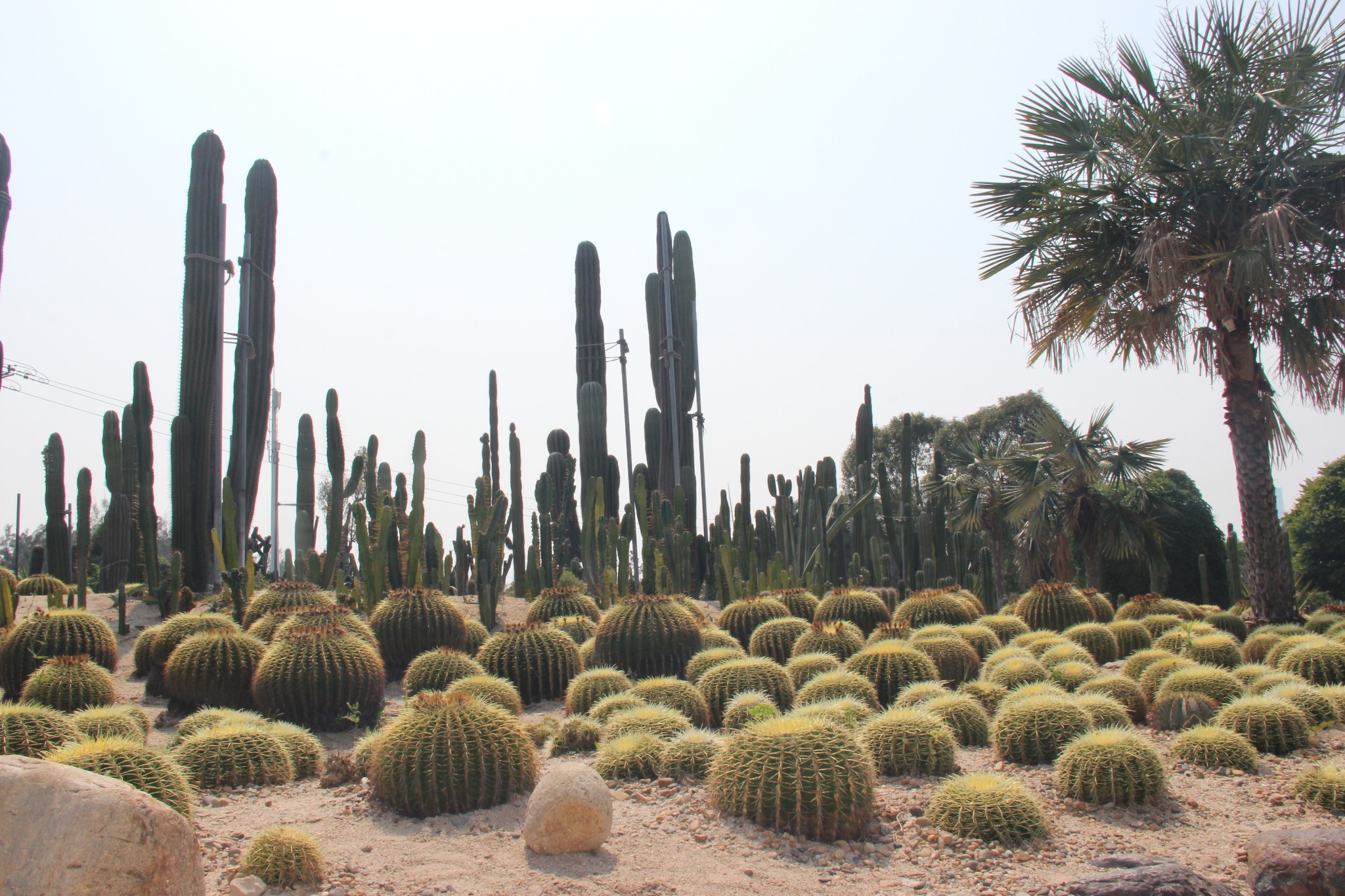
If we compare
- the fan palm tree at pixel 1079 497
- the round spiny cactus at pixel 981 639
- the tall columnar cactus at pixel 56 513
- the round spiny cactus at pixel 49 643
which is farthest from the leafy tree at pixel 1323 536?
the tall columnar cactus at pixel 56 513

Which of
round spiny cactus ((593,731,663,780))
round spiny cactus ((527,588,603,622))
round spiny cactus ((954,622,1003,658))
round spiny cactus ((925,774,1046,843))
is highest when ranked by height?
round spiny cactus ((527,588,603,622))

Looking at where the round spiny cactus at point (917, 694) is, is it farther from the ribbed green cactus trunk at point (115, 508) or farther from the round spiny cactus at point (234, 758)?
the ribbed green cactus trunk at point (115, 508)

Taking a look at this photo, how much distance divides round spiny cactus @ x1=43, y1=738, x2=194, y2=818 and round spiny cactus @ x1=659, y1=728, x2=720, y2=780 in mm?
2479

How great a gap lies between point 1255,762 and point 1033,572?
11714mm

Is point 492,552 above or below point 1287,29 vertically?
below

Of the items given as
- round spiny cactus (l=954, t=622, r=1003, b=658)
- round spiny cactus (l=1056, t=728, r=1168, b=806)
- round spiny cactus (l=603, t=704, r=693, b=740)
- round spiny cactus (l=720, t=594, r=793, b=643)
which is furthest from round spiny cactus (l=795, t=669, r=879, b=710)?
round spiny cactus (l=720, t=594, r=793, b=643)

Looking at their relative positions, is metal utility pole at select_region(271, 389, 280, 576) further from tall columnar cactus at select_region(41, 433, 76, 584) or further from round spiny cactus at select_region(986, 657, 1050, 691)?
round spiny cactus at select_region(986, 657, 1050, 691)

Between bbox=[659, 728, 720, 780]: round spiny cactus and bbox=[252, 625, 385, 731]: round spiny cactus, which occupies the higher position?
bbox=[252, 625, 385, 731]: round spiny cactus

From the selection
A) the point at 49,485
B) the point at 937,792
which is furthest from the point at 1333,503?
the point at 49,485

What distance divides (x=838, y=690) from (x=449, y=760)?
9.65 ft

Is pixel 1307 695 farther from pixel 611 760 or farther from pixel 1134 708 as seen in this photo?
pixel 611 760

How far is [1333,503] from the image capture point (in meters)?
16.0

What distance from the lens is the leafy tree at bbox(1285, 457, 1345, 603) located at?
15.8 m

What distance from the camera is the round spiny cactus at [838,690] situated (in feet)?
22.6
